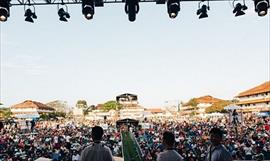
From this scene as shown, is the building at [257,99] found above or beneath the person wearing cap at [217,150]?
above

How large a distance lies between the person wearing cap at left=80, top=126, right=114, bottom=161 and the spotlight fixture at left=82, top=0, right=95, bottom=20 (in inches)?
236

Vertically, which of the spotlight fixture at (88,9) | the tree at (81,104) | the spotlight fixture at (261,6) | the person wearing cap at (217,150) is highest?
the tree at (81,104)

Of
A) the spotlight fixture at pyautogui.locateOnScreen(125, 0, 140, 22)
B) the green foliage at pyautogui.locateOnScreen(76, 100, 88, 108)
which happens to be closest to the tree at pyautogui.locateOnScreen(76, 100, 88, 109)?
the green foliage at pyautogui.locateOnScreen(76, 100, 88, 108)

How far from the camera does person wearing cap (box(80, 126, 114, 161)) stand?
416 centimetres

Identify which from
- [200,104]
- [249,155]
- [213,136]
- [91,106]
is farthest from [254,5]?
[91,106]

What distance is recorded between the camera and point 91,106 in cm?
15100

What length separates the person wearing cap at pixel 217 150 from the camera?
4047 millimetres

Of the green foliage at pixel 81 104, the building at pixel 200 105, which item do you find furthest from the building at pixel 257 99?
the green foliage at pixel 81 104

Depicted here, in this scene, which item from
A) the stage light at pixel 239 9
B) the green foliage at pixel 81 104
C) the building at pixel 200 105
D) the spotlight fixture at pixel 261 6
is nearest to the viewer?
the spotlight fixture at pixel 261 6

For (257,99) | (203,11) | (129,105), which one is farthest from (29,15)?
(257,99)

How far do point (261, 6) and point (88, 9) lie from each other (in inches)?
185

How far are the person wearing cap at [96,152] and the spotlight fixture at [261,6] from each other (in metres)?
6.79

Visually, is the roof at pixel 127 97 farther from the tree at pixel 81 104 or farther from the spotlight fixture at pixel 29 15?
the spotlight fixture at pixel 29 15

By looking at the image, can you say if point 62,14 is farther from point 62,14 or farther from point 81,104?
point 81,104
